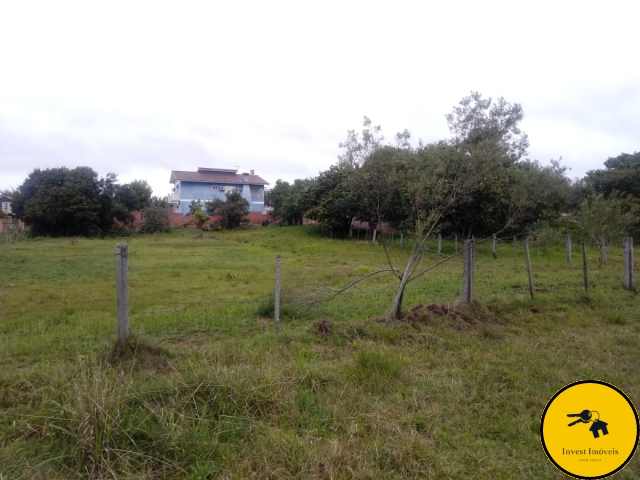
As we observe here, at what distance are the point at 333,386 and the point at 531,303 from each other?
5.93 m

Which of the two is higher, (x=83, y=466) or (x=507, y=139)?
(x=507, y=139)

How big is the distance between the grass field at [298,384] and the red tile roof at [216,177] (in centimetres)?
4670

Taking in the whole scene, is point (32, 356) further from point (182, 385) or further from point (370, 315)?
point (370, 315)

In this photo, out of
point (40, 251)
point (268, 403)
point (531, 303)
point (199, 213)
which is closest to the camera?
point (268, 403)

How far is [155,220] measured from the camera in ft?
128

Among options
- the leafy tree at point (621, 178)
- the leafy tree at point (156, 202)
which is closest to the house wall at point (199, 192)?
the leafy tree at point (156, 202)

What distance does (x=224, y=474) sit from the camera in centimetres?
298

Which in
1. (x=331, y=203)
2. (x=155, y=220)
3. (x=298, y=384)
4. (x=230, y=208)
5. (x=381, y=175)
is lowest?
(x=298, y=384)

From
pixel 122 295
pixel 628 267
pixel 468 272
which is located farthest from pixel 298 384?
A: pixel 628 267

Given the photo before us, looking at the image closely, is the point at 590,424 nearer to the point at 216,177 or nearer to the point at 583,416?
the point at 583,416

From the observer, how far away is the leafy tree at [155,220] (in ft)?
127

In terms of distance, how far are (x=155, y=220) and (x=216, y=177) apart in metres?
18.4

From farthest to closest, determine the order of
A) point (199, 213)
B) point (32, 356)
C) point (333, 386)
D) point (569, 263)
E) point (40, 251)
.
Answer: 1. point (199, 213)
2. point (40, 251)
3. point (569, 263)
4. point (32, 356)
5. point (333, 386)

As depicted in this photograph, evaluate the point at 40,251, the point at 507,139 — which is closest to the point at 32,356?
the point at 507,139
